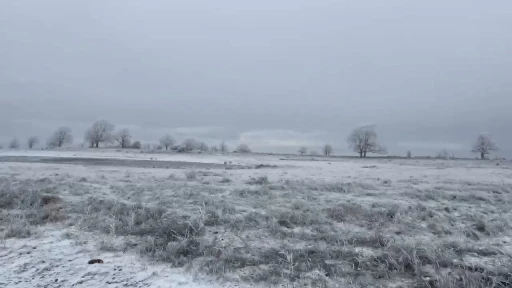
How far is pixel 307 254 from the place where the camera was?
7160 millimetres

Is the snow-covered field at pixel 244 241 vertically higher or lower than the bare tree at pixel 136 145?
lower

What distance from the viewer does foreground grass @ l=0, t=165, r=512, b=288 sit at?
6.27 meters

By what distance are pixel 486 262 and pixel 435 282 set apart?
2.02m

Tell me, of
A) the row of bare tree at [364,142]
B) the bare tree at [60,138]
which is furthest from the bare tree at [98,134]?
the row of bare tree at [364,142]

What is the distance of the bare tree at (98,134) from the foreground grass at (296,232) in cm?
9896

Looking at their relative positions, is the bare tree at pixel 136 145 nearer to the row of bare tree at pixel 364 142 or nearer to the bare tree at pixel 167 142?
the bare tree at pixel 167 142

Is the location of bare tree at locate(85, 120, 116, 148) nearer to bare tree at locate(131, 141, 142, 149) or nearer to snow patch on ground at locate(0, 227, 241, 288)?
bare tree at locate(131, 141, 142, 149)

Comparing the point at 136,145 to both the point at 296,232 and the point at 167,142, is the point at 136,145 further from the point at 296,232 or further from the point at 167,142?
the point at 296,232

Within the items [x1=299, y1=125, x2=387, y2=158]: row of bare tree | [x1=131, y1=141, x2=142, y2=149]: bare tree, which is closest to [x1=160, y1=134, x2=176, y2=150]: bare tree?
[x1=131, y1=141, x2=142, y2=149]: bare tree

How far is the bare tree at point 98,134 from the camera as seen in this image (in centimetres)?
10256

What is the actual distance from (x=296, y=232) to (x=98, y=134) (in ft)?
356

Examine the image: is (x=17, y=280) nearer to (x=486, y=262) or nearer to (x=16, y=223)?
(x=16, y=223)

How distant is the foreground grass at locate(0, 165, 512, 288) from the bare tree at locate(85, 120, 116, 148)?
325ft

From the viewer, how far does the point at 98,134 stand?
102625mm
